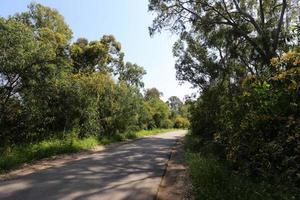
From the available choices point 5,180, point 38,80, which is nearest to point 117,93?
point 38,80

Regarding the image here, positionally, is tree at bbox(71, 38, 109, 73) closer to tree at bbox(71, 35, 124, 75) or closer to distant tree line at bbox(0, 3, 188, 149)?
tree at bbox(71, 35, 124, 75)

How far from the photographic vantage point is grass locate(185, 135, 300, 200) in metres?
5.39

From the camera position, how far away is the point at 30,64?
14211 mm

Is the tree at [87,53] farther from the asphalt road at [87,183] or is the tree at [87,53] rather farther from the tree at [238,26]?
the asphalt road at [87,183]

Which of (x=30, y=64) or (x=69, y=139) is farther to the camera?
(x=69, y=139)

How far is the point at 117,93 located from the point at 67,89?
1064 cm

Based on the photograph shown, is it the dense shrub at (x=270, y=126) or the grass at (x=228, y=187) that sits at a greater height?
the dense shrub at (x=270, y=126)

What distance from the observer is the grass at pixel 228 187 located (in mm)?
5387

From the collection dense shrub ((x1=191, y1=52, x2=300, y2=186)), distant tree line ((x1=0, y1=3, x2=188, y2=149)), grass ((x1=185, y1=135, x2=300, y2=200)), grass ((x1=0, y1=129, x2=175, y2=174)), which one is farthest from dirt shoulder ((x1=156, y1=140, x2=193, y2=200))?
distant tree line ((x1=0, y1=3, x2=188, y2=149))

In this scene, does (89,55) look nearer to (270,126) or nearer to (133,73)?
(133,73)

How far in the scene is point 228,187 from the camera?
658 cm

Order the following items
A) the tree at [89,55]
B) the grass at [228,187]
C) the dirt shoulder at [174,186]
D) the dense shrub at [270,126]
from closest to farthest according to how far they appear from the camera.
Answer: the grass at [228,187] < the dense shrub at [270,126] < the dirt shoulder at [174,186] < the tree at [89,55]

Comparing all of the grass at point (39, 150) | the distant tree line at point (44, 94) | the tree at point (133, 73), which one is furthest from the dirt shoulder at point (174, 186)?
the tree at point (133, 73)

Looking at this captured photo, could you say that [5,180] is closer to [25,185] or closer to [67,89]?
[25,185]
